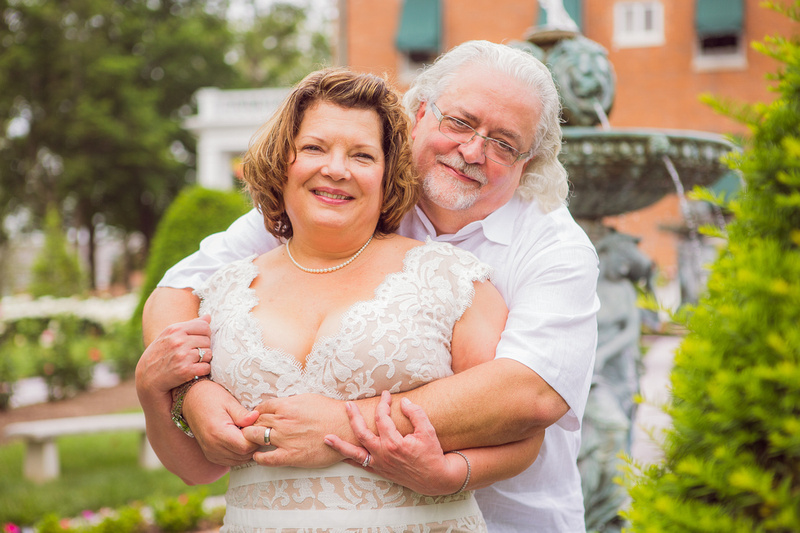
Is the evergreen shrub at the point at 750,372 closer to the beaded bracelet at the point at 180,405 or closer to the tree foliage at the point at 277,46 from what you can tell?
the beaded bracelet at the point at 180,405

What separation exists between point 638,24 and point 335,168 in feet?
64.4

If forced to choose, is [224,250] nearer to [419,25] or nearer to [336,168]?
[336,168]

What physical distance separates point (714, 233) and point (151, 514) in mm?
4807

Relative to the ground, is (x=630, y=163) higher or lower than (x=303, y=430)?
higher

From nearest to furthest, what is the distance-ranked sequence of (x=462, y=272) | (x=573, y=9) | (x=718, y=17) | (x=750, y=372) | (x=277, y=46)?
1. (x=750, y=372)
2. (x=462, y=272)
3. (x=718, y=17)
4. (x=573, y=9)
5. (x=277, y=46)

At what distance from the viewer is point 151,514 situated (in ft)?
16.9

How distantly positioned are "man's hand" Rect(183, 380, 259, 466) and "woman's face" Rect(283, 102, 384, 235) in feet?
1.72

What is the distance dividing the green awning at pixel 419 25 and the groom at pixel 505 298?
18.0m

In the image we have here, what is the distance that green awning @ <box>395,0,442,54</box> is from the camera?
19.7m

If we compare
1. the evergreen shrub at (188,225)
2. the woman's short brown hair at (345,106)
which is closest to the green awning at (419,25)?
the evergreen shrub at (188,225)

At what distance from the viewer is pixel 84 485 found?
6.03 m

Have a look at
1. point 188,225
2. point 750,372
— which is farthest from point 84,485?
point 750,372

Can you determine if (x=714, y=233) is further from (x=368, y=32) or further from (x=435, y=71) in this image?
(x=368, y=32)

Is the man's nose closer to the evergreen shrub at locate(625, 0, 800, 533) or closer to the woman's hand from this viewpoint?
the woman's hand
